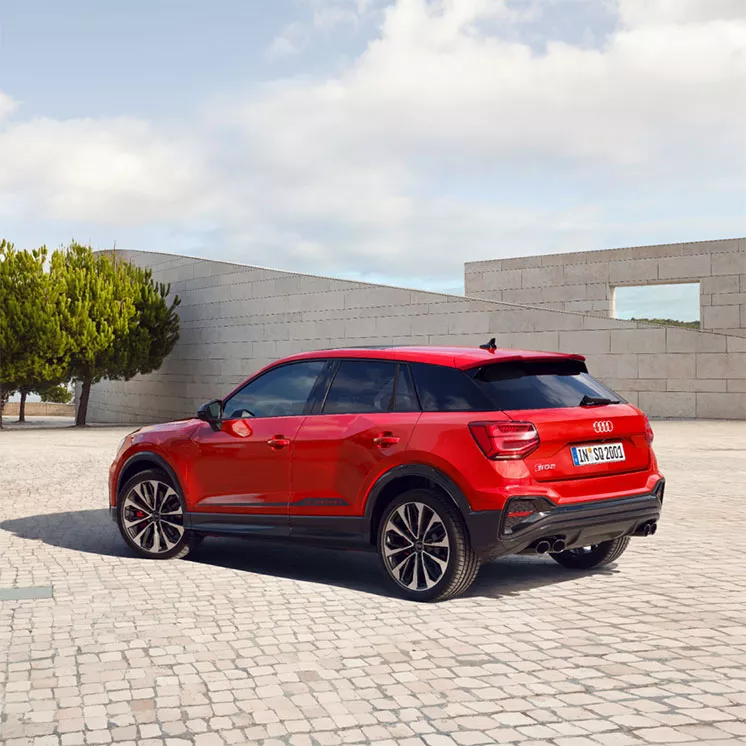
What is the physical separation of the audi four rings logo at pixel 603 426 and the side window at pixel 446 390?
75 centimetres

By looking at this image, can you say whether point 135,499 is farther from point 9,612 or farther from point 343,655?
point 343,655

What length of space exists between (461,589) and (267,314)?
101ft

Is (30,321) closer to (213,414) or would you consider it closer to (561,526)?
(213,414)

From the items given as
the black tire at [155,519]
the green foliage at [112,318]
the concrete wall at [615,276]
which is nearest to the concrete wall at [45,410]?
the green foliage at [112,318]

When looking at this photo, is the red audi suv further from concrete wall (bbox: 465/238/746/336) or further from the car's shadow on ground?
concrete wall (bbox: 465/238/746/336)

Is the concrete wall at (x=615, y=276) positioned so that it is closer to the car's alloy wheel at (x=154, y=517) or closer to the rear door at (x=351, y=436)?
the car's alloy wheel at (x=154, y=517)

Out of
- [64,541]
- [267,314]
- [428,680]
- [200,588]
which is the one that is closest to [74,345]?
[267,314]

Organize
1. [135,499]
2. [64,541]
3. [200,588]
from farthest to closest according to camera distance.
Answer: [64,541] < [135,499] < [200,588]

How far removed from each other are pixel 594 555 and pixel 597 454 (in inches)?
56.0

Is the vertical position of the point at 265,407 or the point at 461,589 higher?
the point at 265,407

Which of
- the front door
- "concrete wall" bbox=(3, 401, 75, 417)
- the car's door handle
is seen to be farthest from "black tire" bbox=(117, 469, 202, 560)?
"concrete wall" bbox=(3, 401, 75, 417)

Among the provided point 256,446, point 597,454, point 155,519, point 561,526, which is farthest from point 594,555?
point 155,519

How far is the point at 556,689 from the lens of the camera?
4492mm

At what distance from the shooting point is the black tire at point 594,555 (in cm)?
752
